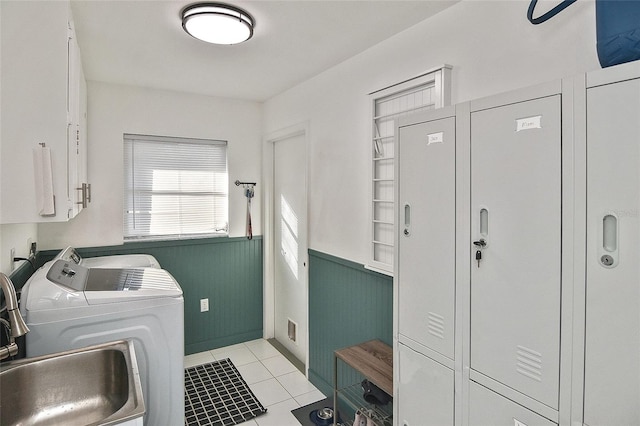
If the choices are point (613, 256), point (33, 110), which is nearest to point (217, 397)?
point (33, 110)

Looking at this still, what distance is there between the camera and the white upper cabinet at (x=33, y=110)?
1.41 m

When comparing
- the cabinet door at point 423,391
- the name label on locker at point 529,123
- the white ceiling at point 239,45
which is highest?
the white ceiling at point 239,45

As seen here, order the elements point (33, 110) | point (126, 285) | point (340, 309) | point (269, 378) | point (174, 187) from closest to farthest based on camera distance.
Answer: point (33, 110) < point (126, 285) < point (340, 309) < point (269, 378) < point (174, 187)

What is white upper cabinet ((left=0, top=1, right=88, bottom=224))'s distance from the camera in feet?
4.62

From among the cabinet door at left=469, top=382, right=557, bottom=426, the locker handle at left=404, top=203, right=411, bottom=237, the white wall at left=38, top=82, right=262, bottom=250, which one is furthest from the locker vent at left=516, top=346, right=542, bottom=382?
the white wall at left=38, top=82, right=262, bottom=250

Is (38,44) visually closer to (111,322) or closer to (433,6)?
(111,322)

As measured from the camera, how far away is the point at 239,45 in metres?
2.42

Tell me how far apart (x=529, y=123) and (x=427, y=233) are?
1.89ft

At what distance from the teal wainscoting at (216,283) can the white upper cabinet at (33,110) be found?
6.47 feet

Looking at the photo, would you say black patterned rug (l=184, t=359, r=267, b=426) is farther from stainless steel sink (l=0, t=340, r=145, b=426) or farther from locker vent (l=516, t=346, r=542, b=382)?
locker vent (l=516, t=346, r=542, b=382)

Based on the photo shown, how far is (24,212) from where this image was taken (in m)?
1.46

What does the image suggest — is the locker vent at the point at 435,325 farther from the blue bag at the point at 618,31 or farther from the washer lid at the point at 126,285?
the washer lid at the point at 126,285

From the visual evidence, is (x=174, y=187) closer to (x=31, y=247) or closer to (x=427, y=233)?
(x=31, y=247)

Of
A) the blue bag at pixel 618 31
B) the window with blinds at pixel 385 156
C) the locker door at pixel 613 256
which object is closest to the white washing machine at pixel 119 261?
the window with blinds at pixel 385 156
